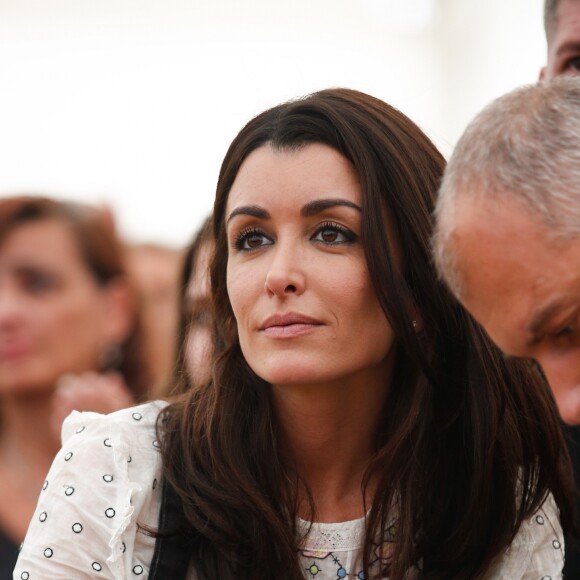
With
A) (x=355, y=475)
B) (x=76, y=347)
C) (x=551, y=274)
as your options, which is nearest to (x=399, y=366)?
(x=355, y=475)

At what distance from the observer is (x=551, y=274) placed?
1.75 meters

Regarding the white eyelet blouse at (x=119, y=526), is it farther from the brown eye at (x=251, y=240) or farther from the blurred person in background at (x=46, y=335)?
the blurred person in background at (x=46, y=335)

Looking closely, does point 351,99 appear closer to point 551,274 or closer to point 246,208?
point 246,208

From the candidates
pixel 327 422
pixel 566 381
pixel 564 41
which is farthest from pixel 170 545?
pixel 564 41

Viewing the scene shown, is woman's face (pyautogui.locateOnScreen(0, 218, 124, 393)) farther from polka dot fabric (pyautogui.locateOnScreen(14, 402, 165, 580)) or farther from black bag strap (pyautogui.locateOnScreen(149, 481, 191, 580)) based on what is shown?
black bag strap (pyautogui.locateOnScreen(149, 481, 191, 580))

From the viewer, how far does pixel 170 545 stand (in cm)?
239

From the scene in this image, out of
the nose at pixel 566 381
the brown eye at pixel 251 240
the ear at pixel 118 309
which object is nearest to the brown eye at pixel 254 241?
the brown eye at pixel 251 240

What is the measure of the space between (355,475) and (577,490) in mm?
617

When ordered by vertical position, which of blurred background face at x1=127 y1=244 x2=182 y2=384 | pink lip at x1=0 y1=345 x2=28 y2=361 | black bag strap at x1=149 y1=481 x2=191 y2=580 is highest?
black bag strap at x1=149 y1=481 x2=191 y2=580

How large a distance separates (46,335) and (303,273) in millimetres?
1941

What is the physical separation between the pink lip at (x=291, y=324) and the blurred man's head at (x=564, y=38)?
3.87ft

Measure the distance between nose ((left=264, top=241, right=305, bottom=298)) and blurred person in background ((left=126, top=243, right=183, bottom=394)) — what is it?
1730 millimetres

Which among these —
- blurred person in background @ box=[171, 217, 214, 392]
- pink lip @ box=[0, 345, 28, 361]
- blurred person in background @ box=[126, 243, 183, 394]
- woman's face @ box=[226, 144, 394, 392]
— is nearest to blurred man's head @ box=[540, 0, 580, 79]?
woman's face @ box=[226, 144, 394, 392]

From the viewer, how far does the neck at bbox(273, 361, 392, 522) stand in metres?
2.56
